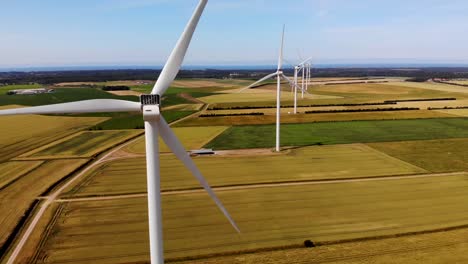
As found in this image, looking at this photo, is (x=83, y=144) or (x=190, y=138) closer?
(x=83, y=144)

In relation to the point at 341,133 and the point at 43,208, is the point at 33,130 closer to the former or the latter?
the point at 43,208

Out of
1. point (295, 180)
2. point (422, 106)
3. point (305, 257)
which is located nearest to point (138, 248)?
point (305, 257)

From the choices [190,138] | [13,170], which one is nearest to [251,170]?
[190,138]

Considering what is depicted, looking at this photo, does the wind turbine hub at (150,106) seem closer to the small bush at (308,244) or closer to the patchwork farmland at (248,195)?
the patchwork farmland at (248,195)

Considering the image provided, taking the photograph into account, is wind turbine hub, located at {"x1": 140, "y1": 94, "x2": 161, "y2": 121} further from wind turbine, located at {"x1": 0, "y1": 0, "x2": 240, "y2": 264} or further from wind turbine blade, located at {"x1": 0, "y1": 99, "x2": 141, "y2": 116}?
wind turbine blade, located at {"x1": 0, "y1": 99, "x2": 141, "y2": 116}

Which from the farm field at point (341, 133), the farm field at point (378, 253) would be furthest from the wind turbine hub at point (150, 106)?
the farm field at point (341, 133)

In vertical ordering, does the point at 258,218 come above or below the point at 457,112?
below
